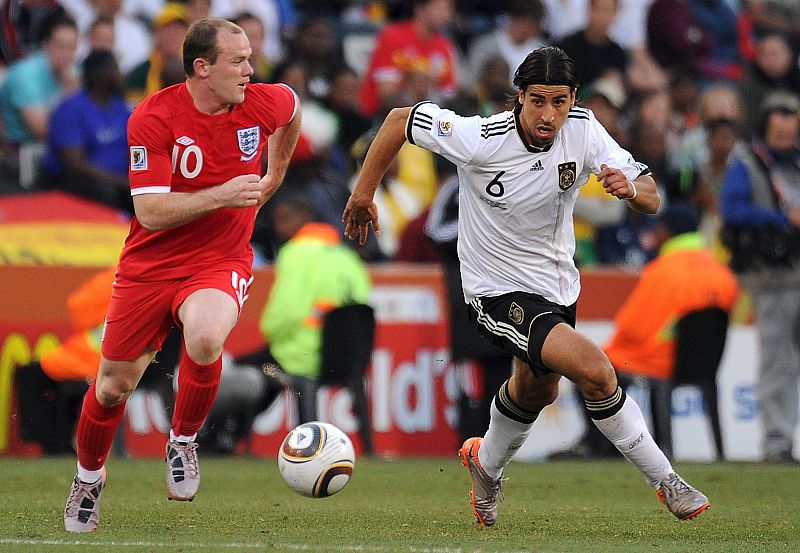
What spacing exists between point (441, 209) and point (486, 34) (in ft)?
17.7

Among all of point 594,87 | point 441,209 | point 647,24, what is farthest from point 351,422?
point 647,24

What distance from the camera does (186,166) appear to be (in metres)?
7.28

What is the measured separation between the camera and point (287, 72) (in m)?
14.9

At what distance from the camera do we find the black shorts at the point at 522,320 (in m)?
7.13

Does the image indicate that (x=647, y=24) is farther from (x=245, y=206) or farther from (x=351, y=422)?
(x=245, y=206)

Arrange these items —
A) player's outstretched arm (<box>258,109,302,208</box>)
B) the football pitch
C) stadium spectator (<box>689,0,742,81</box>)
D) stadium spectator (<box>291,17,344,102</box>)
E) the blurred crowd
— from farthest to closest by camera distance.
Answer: stadium spectator (<box>689,0,742,81</box>)
stadium spectator (<box>291,17,344,102</box>)
the blurred crowd
player's outstretched arm (<box>258,109,302,208</box>)
the football pitch

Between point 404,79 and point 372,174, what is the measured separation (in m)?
8.36

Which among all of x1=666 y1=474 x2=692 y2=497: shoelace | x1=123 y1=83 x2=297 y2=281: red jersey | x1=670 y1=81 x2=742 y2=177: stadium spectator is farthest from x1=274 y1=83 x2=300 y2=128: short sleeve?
x1=670 y1=81 x2=742 y2=177: stadium spectator

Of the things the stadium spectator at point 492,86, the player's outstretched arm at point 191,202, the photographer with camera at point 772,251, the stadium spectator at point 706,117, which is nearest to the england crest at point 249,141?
the player's outstretched arm at point 191,202

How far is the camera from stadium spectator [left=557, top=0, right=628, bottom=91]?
16891 millimetres

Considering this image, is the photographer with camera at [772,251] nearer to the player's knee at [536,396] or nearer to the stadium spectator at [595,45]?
the stadium spectator at [595,45]

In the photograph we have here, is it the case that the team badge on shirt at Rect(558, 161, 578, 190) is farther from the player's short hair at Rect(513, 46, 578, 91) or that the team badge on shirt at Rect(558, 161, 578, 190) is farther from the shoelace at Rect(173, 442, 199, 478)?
the shoelace at Rect(173, 442, 199, 478)

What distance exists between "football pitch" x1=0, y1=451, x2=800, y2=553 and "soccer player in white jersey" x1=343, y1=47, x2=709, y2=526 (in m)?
0.44

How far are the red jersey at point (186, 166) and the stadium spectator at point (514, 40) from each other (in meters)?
9.65
